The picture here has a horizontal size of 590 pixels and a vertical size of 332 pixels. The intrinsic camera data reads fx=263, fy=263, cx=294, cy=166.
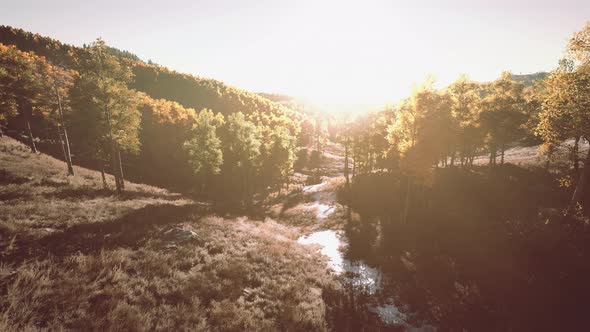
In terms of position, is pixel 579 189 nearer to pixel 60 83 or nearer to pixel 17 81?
pixel 60 83

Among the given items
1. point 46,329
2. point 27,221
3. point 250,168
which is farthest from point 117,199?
point 250,168

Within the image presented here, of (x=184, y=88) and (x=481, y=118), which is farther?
(x=184, y=88)

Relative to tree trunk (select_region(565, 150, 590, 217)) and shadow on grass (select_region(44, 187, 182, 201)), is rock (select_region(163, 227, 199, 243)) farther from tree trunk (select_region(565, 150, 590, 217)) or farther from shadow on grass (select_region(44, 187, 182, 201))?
tree trunk (select_region(565, 150, 590, 217))

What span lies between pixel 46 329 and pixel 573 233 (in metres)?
26.7

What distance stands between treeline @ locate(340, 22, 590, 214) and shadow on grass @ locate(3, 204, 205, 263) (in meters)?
18.5

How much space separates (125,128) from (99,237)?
14691 mm

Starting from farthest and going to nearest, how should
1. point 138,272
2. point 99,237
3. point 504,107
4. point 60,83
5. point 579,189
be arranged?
point 60,83 < point 504,107 < point 579,189 < point 99,237 < point 138,272

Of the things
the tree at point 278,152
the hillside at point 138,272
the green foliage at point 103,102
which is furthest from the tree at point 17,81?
the tree at point 278,152

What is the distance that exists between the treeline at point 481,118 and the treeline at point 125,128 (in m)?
15.4

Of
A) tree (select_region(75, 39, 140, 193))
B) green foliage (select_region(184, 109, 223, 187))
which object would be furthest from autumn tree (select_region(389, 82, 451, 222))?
green foliage (select_region(184, 109, 223, 187))

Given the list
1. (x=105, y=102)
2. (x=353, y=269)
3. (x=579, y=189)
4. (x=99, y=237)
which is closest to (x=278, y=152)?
(x=105, y=102)

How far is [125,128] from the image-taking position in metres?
24.5

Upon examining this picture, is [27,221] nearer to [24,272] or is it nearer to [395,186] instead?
[24,272]

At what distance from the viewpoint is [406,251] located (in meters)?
20.0
